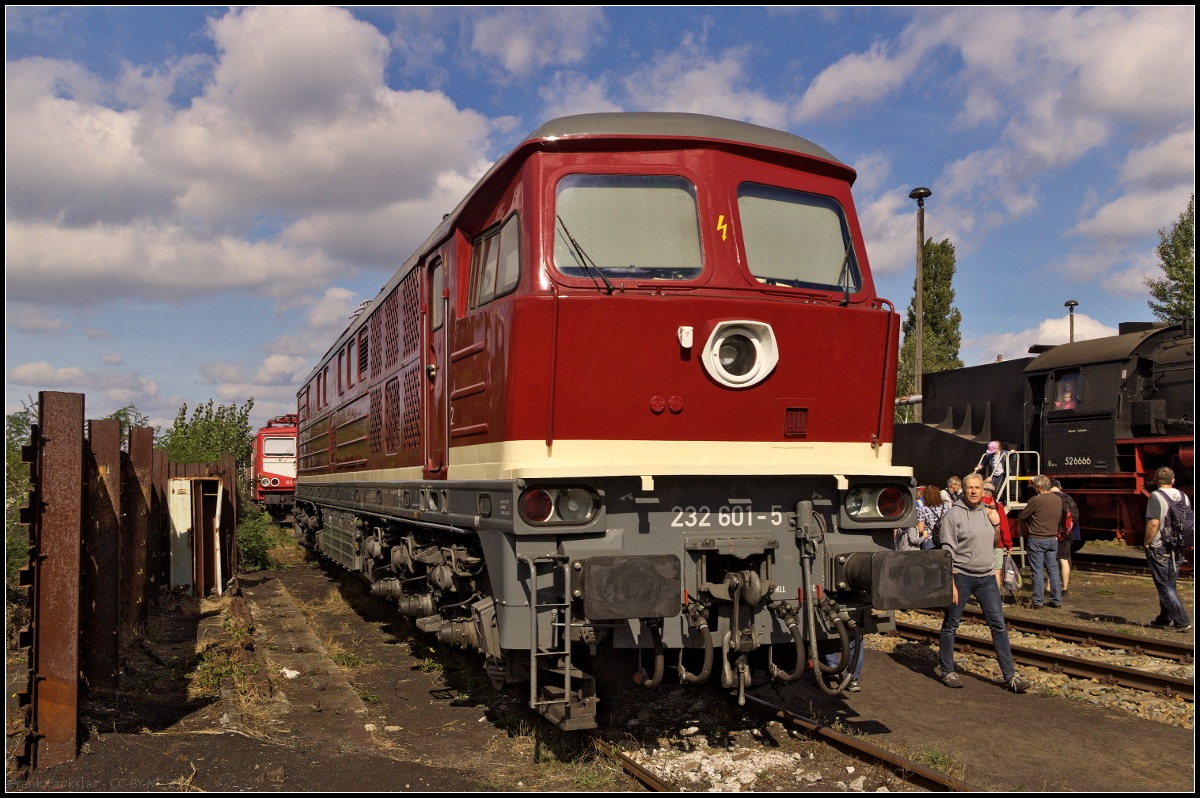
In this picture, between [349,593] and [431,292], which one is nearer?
[431,292]

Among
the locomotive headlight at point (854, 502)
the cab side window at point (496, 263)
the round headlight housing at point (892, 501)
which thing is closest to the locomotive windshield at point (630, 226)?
the cab side window at point (496, 263)

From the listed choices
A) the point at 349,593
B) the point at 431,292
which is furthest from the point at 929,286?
the point at 431,292

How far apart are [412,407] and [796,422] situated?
132 inches

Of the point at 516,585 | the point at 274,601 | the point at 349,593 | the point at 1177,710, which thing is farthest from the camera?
the point at 349,593

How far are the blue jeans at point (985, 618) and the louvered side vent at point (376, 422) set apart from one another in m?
5.37

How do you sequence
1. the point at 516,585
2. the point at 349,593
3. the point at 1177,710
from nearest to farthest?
1. the point at 516,585
2. the point at 1177,710
3. the point at 349,593

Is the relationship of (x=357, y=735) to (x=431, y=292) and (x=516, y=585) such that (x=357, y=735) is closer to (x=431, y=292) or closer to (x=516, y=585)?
(x=516, y=585)

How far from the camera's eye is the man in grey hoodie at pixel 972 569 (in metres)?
7.18

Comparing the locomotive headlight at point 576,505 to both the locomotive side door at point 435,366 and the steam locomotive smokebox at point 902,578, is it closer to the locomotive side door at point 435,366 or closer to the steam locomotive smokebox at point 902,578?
the steam locomotive smokebox at point 902,578

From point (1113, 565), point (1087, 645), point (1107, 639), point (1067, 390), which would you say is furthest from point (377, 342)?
point (1113, 565)

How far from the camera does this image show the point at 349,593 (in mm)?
12695

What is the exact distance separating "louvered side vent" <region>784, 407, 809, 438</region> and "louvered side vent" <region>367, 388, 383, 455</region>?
464cm

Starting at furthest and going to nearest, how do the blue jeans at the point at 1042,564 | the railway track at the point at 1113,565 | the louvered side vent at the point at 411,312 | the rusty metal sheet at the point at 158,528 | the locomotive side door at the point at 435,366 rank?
1. the railway track at the point at 1113,565
2. the blue jeans at the point at 1042,564
3. the rusty metal sheet at the point at 158,528
4. the louvered side vent at the point at 411,312
5. the locomotive side door at the point at 435,366

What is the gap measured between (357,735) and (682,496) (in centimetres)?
263
